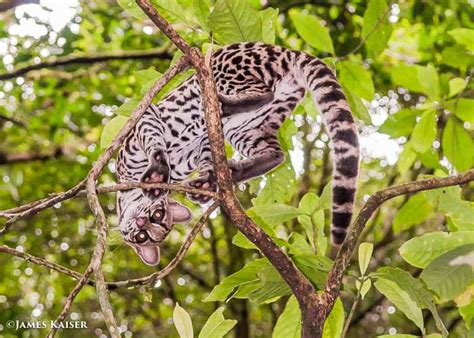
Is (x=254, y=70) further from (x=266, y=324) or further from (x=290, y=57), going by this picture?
(x=266, y=324)

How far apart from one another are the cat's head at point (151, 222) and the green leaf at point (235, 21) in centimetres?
57

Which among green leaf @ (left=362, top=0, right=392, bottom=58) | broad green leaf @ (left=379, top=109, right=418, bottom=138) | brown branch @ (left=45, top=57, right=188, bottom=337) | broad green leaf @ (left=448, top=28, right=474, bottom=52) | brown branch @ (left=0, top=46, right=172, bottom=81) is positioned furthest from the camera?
brown branch @ (left=0, top=46, right=172, bottom=81)

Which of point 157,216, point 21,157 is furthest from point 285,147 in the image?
point 21,157

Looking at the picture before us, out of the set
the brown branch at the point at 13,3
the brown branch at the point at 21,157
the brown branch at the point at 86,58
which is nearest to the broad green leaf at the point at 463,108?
the brown branch at the point at 13,3

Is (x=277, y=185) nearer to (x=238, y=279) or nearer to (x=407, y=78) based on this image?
(x=238, y=279)

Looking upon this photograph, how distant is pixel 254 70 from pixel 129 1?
0.48 metres

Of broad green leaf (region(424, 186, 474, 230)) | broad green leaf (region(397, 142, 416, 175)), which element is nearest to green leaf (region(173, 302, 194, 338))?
broad green leaf (region(424, 186, 474, 230))

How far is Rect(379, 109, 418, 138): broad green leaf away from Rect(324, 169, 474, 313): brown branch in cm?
126

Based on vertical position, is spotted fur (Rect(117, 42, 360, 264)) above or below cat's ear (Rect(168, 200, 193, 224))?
above

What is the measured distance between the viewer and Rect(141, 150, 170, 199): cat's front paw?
6.03 feet

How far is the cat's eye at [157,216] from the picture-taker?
194 centimetres

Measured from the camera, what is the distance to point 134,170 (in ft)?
6.89

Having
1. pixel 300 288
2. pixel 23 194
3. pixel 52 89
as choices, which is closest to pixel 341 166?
pixel 300 288

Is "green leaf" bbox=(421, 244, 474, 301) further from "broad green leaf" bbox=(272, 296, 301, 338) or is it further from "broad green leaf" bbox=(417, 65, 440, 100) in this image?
"broad green leaf" bbox=(417, 65, 440, 100)
